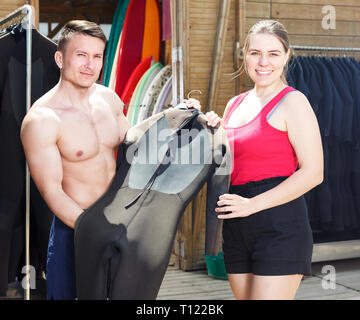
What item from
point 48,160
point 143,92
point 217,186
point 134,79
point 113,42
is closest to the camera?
point 48,160

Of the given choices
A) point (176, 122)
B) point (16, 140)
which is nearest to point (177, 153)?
point (176, 122)

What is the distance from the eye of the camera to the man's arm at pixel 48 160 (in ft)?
5.99

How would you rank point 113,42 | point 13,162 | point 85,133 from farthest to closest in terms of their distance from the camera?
point 113,42 < point 13,162 < point 85,133

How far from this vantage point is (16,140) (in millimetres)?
2584

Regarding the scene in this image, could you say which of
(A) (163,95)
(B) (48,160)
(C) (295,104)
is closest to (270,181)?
(C) (295,104)

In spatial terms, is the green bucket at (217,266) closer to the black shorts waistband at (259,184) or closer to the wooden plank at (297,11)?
the wooden plank at (297,11)

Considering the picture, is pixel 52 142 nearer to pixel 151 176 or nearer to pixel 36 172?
pixel 36 172

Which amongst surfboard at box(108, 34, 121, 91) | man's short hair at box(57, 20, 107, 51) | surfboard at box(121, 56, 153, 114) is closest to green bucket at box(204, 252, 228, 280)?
surfboard at box(121, 56, 153, 114)

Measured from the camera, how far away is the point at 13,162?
2582 mm

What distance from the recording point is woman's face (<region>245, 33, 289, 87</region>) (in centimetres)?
205

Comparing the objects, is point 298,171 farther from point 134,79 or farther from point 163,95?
point 134,79

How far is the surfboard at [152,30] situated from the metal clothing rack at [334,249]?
1.68m

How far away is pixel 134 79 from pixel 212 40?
98 centimetres

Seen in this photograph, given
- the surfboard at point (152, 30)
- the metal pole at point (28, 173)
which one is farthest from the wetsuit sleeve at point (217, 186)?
the surfboard at point (152, 30)
